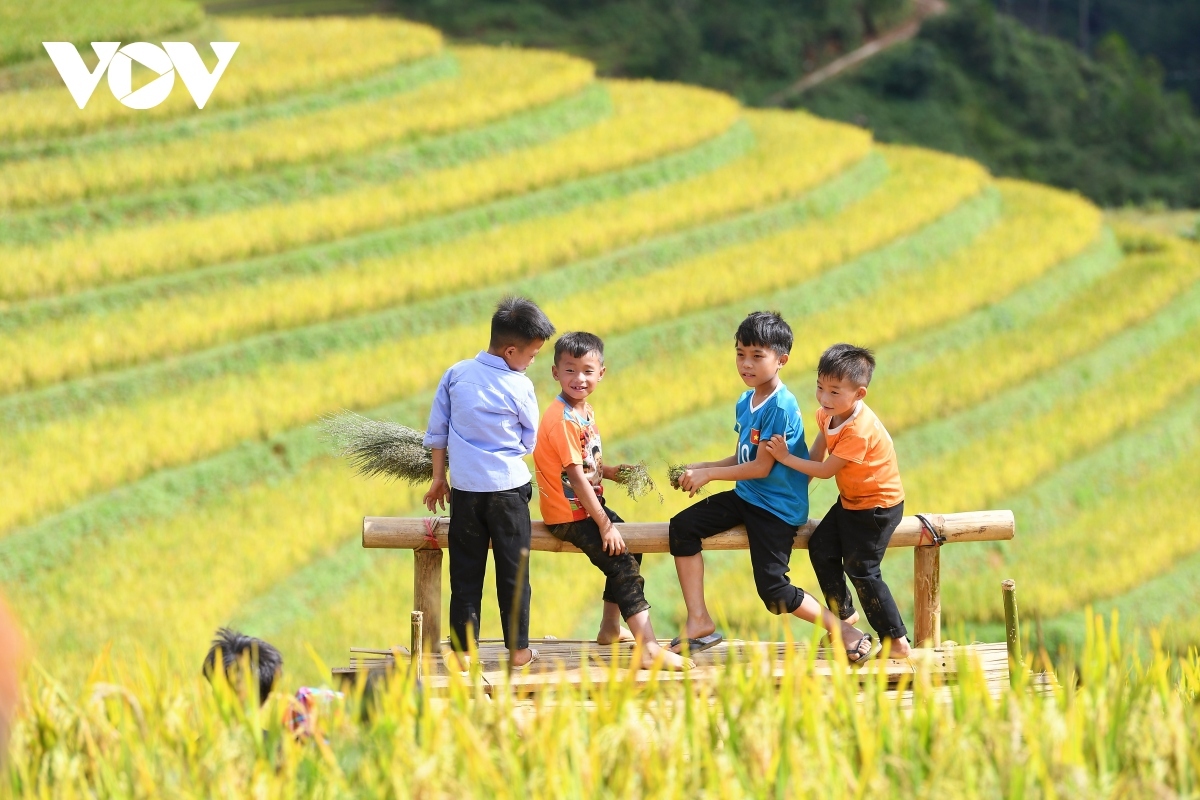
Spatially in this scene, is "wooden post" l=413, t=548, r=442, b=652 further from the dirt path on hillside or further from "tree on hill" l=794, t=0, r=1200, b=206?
the dirt path on hillside

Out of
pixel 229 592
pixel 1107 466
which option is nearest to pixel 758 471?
pixel 229 592

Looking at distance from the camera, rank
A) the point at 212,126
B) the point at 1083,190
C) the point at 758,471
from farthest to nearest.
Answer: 1. the point at 1083,190
2. the point at 212,126
3. the point at 758,471

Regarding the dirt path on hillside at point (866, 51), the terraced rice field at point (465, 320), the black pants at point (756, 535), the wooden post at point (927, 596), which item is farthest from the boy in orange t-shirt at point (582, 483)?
the dirt path on hillside at point (866, 51)

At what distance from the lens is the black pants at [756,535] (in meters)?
4.86

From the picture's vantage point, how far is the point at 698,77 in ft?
114

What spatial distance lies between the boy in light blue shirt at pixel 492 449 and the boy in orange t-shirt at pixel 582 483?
86 millimetres

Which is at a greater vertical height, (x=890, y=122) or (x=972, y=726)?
(x=890, y=122)

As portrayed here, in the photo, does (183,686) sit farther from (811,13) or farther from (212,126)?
(811,13)

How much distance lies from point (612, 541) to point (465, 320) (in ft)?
27.7

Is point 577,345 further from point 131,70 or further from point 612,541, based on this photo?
point 131,70

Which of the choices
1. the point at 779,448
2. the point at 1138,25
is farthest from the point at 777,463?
the point at 1138,25

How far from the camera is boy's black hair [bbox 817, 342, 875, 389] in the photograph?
15.2 feet

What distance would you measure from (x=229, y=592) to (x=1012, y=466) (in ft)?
23.3

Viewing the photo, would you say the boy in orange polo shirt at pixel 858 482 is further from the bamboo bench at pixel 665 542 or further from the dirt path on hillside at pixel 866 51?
the dirt path on hillside at pixel 866 51
